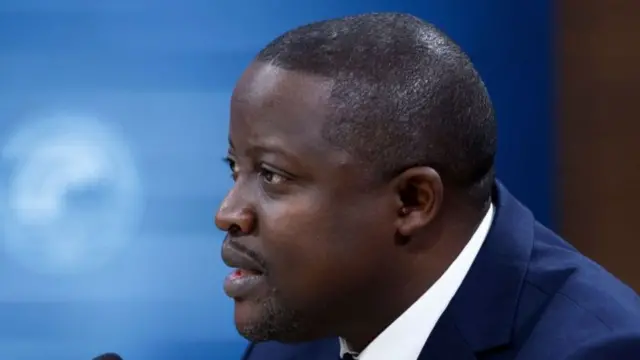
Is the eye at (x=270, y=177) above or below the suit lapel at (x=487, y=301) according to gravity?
above

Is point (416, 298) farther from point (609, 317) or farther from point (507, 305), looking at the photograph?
point (609, 317)

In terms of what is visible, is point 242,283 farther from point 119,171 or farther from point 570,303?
point 119,171

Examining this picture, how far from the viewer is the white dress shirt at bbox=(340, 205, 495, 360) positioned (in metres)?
1.07

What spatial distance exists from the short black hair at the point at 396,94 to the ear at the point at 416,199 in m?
0.01

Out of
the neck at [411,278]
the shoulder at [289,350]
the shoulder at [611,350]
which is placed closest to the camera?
the shoulder at [611,350]

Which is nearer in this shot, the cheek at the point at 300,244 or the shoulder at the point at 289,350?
the cheek at the point at 300,244

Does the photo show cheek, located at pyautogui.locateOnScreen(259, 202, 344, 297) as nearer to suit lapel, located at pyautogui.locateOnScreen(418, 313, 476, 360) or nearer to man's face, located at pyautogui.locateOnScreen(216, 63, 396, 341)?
man's face, located at pyautogui.locateOnScreen(216, 63, 396, 341)

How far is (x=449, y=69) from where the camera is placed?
103 centimetres

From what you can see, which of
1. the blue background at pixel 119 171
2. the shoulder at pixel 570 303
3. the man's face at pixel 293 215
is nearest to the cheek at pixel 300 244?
the man's face at pixel 293 215

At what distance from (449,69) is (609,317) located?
299mm

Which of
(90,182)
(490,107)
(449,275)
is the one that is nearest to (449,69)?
(490,107)

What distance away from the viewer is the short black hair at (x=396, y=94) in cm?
99

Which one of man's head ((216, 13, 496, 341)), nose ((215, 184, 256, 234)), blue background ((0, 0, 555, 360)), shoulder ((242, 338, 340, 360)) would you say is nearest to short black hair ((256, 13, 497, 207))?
man's head ((216, 13, 496, 341))

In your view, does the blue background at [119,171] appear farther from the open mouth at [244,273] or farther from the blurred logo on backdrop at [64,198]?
the open mouth at [244,273]
